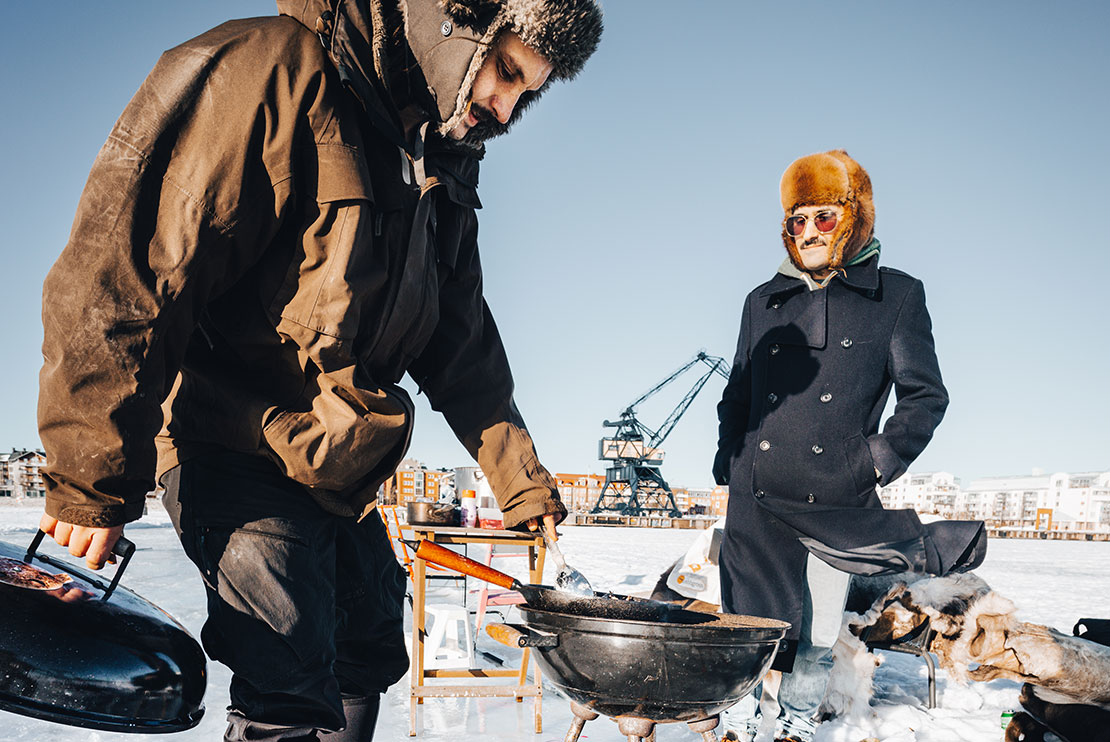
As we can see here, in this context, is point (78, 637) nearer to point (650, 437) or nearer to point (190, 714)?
point (190, 714)

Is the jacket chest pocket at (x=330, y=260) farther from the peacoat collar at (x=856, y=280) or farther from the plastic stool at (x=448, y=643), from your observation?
the plastic stool at (x=448, y=643)

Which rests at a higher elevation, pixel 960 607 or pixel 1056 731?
pixel 960 607

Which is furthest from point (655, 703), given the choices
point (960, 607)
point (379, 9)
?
point (960, 607)

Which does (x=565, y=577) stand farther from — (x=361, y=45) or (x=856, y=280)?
(x=856, y=280)

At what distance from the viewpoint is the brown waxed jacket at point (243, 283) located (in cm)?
128

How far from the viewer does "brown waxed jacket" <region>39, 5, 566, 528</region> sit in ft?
4.20

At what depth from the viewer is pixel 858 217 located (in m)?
3.14

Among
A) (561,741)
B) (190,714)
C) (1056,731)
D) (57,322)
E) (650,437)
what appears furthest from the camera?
(650,437)

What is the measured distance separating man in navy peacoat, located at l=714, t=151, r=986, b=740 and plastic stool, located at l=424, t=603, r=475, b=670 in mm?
1842

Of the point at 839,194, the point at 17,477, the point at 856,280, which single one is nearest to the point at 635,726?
the point at 856,280

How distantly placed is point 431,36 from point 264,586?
1.19m

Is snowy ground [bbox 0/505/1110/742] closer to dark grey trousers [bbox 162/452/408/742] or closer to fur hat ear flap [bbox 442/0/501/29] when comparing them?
dark grey trousers [bbox 162/452/408/742]

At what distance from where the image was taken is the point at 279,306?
152 cm

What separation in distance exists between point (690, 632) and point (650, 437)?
58.7 meters
